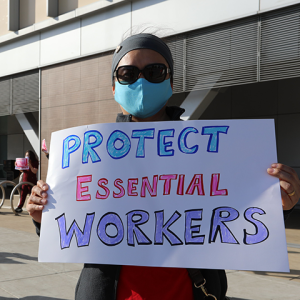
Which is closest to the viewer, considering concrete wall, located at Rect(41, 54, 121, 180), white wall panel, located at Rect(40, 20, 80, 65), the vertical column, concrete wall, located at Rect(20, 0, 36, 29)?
concrete wall, located at Rect(41, 54, 121, 180)

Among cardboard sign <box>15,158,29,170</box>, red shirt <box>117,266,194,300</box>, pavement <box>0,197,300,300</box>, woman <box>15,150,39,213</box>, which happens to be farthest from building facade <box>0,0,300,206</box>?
red shirt <box>117,266,194,300</box>

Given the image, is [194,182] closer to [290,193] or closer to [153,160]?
[153,160]

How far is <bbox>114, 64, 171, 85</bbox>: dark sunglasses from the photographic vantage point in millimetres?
1918

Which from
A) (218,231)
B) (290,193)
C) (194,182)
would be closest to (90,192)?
(194,182)

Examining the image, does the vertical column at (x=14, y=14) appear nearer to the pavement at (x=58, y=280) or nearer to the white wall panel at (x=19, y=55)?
the white wall panel at (x=19, y=55)

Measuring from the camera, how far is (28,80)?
47.4 feet

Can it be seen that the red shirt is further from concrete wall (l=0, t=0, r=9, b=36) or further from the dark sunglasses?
concrete wall (l=0, t=0, r=9, b=36)

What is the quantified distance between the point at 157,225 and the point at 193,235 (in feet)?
0.53

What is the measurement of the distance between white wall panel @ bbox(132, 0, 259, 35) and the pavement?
499cm

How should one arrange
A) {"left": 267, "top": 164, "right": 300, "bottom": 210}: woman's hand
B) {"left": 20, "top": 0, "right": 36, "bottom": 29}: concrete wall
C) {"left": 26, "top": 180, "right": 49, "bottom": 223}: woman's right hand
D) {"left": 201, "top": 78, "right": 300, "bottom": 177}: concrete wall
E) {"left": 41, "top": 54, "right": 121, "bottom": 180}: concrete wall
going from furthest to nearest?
{"left": 20, "top": 0, "right": 36, "bottom": 29}: concrete wall < {"left": 201, "top": 78, "right": 300, "bottom": 177}: concrete wall < {"left": 41, "top": 54, "right": 121, "bottom": 180}: concrete wall < {"left": 26, "top": 180, "right": 49, "bottom": 223}: woman's right hand < {"left": 267, "top": 164, "right": 300, "bottom": 210}: woman's hand

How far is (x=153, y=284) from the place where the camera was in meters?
1.67

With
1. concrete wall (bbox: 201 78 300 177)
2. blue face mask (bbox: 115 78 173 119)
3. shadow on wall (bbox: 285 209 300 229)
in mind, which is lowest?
shadow on wall (bbox: 285 209 300 229)

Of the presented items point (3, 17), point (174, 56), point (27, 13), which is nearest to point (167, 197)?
point (174, 56)

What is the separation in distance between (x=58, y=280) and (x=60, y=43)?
31.2 feet
